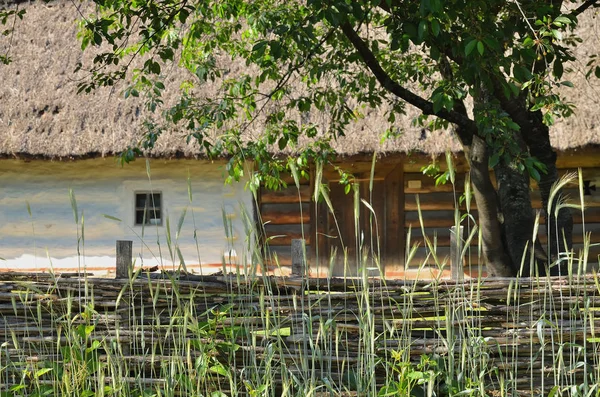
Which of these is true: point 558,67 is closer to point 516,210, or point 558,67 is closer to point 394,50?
point 394,50

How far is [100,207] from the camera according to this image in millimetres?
8992

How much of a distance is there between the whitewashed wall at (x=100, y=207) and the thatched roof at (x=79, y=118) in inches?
14.8

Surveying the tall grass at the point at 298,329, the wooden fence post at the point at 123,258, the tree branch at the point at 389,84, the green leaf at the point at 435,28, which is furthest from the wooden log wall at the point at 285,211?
the tall grass at the point at 298,329

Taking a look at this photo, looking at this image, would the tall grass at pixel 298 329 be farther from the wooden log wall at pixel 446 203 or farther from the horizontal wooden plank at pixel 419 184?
the horizontal wooden plank at pixel 419 184

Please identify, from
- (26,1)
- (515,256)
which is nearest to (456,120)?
(515,256)

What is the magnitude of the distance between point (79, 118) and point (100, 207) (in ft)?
3.31

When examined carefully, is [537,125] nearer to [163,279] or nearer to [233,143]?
[233,143]

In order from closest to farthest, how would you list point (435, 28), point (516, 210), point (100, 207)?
point (435, 28)
point (516, 210)
point (100, 207)

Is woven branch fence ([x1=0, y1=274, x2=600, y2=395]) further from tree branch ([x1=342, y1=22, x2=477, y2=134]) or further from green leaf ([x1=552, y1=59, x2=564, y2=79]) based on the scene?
tree branch ([x1=342, y1=22, x2=477, y2=134])

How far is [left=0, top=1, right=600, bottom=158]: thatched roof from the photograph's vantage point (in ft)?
26.8

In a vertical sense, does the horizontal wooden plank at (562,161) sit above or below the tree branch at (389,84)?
below

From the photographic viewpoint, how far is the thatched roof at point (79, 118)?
321 inches

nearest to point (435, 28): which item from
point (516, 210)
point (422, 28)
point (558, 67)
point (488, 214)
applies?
point (422, 28)

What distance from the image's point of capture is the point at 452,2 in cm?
330
